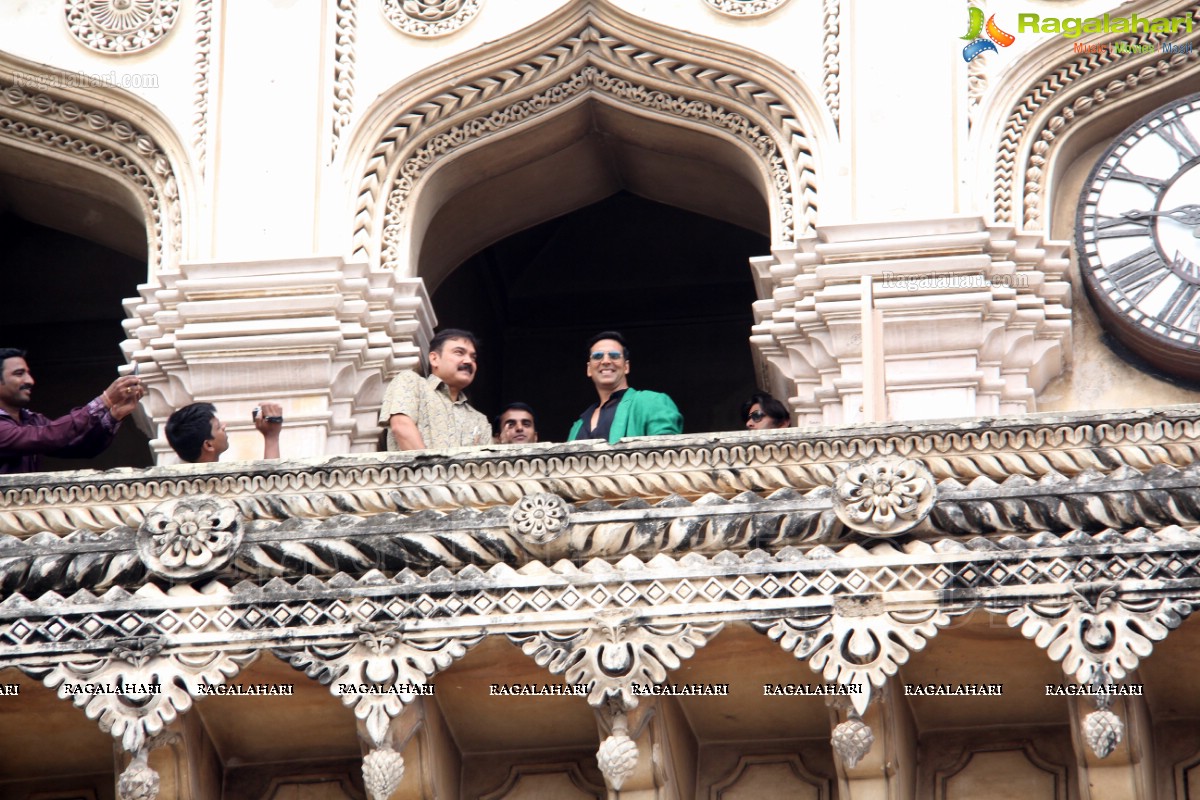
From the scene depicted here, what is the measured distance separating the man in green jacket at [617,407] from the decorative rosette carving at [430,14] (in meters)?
2.34

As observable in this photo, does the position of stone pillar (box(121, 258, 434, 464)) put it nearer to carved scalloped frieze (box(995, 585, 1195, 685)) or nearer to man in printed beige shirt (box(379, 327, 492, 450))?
man in printed beige shirt (box(379, 327, 492, 450))

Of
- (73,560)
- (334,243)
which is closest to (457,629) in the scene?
(73,560)

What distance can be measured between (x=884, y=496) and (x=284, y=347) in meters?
3.57

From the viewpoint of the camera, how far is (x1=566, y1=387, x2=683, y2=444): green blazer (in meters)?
12.0

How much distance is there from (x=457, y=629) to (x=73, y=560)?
1.48m

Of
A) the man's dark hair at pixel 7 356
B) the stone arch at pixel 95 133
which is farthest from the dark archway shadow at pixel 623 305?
the man's dark hair at pixel 7 356

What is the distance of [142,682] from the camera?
10453 mm

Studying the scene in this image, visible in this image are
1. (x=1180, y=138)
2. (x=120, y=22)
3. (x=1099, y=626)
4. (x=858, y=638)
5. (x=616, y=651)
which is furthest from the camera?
(x=120, y=22)

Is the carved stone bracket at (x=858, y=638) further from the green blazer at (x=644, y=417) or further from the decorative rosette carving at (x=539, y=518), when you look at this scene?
the green blazer at (x=644, y=417)

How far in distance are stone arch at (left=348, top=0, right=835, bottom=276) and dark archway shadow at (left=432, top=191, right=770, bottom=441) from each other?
3.49 metres

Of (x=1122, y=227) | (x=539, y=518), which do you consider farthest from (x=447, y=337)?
(x=1122, y=227)

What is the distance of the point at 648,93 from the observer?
45.9 ft

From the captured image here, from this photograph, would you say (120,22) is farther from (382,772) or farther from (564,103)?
(382,772)

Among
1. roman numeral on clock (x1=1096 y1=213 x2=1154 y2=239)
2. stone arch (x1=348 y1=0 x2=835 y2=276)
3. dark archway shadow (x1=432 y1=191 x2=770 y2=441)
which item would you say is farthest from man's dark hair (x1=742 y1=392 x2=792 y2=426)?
dark archway shadow (x1=432 y1=191 x2=770 y2=441)
